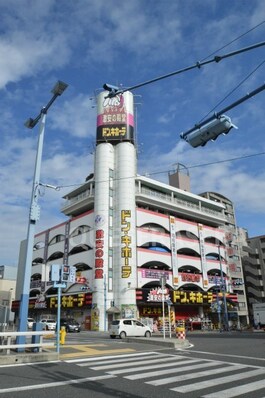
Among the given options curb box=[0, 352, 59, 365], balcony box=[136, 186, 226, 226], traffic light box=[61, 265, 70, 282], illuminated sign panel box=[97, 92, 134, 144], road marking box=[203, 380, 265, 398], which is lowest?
road marking box=[203, 380, 265, 398]

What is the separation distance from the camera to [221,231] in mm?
63406

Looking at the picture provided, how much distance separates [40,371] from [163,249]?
42313 mm

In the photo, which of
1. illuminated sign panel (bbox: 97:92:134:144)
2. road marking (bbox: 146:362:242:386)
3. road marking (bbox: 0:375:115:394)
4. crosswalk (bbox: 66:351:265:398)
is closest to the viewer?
road marking (bbox: 0:375:115:394)

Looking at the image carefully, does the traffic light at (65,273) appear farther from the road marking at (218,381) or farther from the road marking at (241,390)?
the road marking at (241,390)

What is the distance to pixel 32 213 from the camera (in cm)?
1530

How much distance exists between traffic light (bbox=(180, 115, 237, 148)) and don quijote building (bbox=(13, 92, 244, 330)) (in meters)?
35.1

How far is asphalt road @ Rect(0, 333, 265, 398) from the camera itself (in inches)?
282

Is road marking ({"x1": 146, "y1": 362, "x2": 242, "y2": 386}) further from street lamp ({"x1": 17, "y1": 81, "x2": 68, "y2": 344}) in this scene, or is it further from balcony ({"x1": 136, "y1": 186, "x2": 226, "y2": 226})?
balcony ({"x1": 136, "y1": 186, "x2": 226, "y2": 226})

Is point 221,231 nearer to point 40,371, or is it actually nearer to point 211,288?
point 211,288

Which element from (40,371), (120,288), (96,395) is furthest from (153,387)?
(120,288)

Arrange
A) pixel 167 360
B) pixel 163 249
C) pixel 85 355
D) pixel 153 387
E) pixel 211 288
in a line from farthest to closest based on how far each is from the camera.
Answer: pixel 211 288 < pixel 163 249 < pixel 85 355 < pixel 167 360 < pixel 153 387

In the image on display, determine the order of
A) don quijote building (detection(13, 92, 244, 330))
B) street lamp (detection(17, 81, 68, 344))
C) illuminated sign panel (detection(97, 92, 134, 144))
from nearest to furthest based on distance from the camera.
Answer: street lamp (detection(17, 81, 68, 344)), don quijote building (detection(13, 92, 244, 330)), illuminated sign panel (detection(97, 92, 134, 144))

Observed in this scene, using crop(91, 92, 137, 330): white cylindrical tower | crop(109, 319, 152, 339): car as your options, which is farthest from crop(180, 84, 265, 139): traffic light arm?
crop(91, 92, 137, 330): white cylindrical tower

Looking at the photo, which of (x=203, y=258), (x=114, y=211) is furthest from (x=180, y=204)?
(x=114, y=211)
